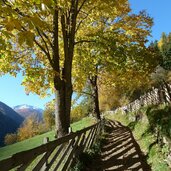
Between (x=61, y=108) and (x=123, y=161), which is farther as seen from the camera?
(x=61, y=108)

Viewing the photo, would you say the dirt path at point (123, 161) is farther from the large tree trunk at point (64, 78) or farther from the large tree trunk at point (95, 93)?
the large tree trunk at point (95, 93)

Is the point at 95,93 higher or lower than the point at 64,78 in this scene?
higher

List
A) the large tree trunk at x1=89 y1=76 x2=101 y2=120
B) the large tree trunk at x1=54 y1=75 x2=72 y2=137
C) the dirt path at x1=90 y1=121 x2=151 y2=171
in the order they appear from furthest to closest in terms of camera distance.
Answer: the large tree trunk at x1=89 y1=76 x2=101 y2=120
the large tree trunk at x1=54 y1=75 x2=72 y2=137
the dirt path at x1=90 y1=121 x2=151 y2=171

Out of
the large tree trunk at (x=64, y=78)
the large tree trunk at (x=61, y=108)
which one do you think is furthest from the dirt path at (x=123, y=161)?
the large tree trunk at (x=64, y=78)

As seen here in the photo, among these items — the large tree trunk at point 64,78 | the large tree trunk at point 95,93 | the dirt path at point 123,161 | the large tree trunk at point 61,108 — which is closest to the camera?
the dirt path at point 123,161

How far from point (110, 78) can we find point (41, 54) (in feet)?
48.1

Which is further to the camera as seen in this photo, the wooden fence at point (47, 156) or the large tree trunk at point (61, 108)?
the large tree trunk at point (61, 108)

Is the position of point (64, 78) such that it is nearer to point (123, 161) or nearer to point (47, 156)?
point (123, 161)

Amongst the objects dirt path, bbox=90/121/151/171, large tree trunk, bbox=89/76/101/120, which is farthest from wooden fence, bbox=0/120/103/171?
large tree trunk, bbox=89/76/101/120

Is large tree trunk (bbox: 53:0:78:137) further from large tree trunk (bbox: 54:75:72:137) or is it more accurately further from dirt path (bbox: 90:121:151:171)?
A: dirt path (bbox: 90:121:151:171)

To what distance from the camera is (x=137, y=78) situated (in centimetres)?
2914

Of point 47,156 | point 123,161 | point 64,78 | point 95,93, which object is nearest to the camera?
point 47,156

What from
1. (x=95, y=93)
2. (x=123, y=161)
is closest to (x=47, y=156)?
(x=123, y=161)

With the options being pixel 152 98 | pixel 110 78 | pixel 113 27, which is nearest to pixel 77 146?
pixel 152 98
